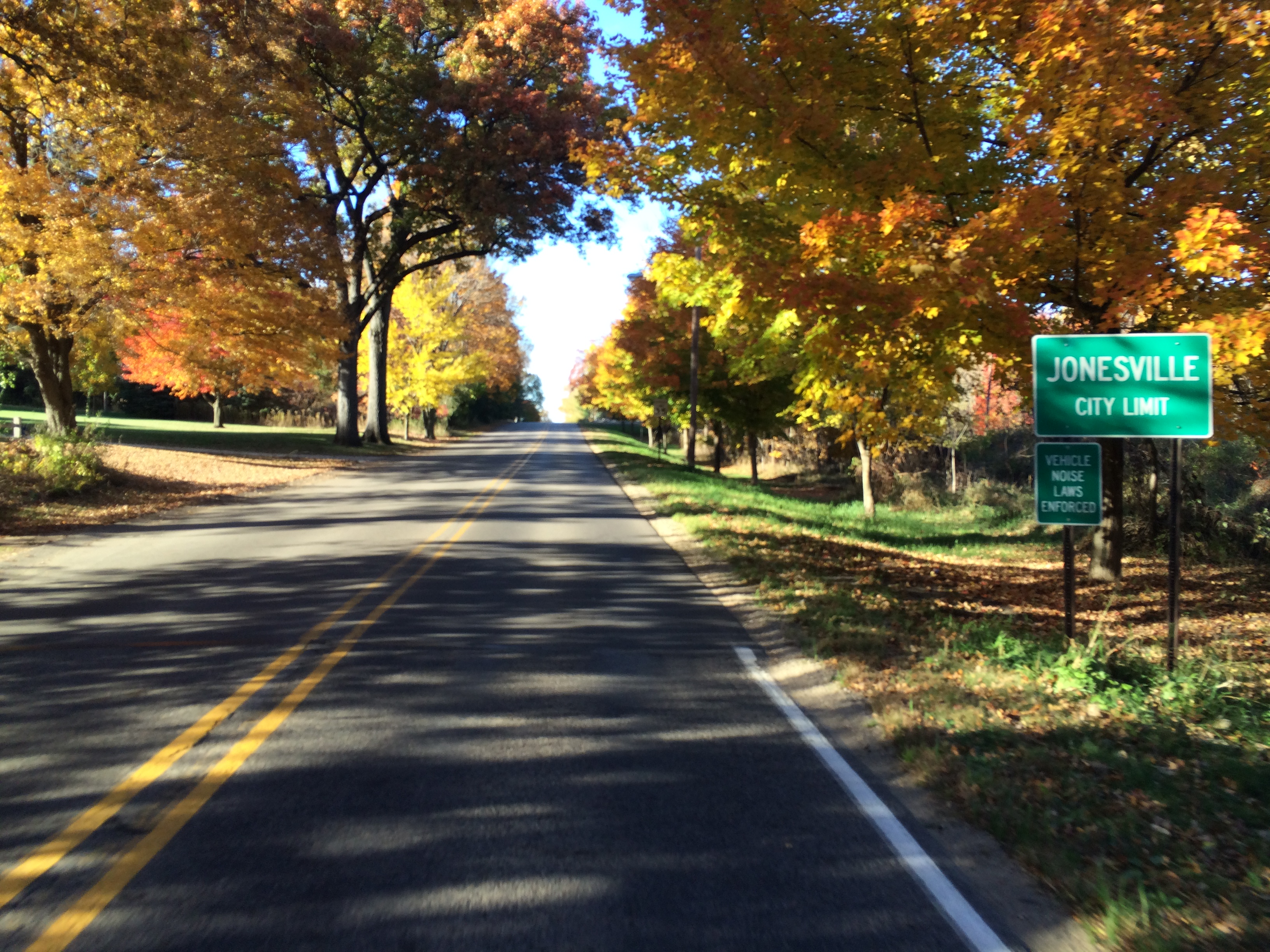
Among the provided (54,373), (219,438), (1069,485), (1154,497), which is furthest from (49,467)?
(219,438)

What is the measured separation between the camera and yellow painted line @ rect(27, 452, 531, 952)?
3.50m

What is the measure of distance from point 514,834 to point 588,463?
106ft

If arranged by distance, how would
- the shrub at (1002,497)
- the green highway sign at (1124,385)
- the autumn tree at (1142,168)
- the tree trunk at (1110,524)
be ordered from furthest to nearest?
1. the shrub at (1002,497)
2. the tree trunk at (1110,524)
3. the autumn tree at (1142,168)
4. the green highway sign at (1124,385)

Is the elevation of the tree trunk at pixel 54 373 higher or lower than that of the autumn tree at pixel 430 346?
lower

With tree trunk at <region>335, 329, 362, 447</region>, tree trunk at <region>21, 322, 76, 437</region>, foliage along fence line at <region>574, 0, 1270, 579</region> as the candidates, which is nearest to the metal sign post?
tree trunk at <region>335, 329, 362, 447</region>

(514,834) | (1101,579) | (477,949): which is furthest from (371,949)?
(1101,579)

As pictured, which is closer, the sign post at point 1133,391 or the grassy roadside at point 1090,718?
the grassy roadside at point 1090,718

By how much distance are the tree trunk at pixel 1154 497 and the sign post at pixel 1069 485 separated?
796cm

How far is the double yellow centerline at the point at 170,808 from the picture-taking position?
3.67 meters

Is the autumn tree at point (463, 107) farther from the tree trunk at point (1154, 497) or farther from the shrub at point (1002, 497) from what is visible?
the tree trunk at point (1154, 497)

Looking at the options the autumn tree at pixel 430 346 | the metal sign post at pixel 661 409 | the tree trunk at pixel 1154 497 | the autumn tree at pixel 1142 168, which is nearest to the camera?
the autumn tree at pixel 1142 168

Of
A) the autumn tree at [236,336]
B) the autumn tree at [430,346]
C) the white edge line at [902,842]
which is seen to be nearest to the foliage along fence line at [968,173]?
the white edge line at [902,842]

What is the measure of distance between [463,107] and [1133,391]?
2729 cm

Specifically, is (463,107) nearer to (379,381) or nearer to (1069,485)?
(379,381)
